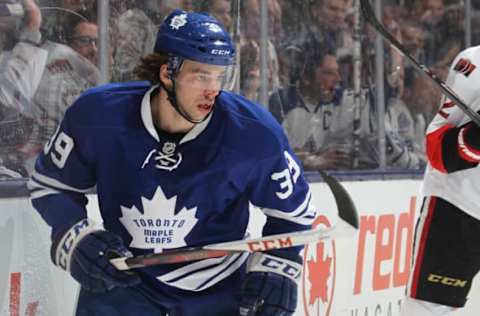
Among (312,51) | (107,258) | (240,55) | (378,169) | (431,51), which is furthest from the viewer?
(431,51)

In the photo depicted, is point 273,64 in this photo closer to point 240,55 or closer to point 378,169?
point 240,55

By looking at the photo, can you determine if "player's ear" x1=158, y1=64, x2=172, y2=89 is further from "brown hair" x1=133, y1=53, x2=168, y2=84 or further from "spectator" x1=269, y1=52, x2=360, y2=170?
"spectator" x1=269, y1=52, x2=360, y2=170

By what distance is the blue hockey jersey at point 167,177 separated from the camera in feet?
7.81

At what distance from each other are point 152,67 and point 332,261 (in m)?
1.86

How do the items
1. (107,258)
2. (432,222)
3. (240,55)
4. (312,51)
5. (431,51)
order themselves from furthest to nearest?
(431,51) < (312,51) < (240,55) < (432,222) < (107,258)

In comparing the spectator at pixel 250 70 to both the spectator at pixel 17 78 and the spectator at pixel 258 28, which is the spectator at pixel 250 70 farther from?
the spectator at pixel 17 78

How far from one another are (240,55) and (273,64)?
246 mm

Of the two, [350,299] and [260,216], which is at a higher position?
[260,216]

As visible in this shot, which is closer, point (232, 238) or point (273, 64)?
point (232, 238)

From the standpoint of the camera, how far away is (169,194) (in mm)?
2383

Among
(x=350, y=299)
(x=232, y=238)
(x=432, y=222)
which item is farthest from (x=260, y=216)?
(x=232, y=238)

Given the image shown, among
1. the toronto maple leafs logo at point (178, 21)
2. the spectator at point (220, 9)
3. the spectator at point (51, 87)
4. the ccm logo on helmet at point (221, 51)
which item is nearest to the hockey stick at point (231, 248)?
the ccm logo on helmet at point (221, 51)

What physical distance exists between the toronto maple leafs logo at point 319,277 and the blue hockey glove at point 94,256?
163cm

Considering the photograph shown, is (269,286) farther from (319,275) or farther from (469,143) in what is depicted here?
(319,275)
